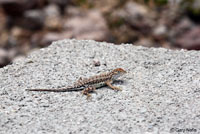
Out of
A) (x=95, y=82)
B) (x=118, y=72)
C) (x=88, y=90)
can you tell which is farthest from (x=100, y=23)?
(x=88, y=90)

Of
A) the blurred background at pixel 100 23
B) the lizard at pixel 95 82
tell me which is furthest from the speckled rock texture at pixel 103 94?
the blurred background at pixel 100 23

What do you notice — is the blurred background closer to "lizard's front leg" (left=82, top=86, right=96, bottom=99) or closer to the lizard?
the lizard

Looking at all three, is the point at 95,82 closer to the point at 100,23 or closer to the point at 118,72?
the point at 118,72

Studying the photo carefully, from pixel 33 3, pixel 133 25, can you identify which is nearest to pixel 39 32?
pixel 33 3

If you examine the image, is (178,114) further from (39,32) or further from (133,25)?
(39,32)

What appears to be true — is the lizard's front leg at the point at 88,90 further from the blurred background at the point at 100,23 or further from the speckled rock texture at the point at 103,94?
the blurred background at the point at 100,23

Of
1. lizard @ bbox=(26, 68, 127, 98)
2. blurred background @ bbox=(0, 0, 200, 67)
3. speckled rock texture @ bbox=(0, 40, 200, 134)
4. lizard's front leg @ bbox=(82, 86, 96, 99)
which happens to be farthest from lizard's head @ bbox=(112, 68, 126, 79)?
blurred background @ bbox=(0, 0, 200, 67)

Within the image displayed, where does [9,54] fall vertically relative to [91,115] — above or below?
above

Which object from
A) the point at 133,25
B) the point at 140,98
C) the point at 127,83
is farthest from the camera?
the point at 133,25
